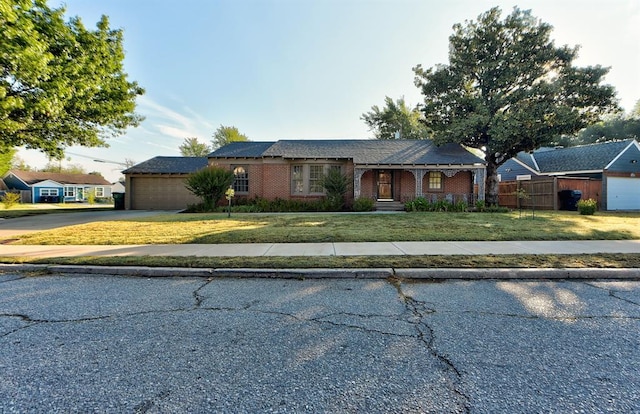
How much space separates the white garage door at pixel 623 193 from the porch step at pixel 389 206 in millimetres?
15707

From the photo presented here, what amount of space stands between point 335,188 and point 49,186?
5129cm

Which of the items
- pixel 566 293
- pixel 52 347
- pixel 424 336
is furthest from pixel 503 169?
pixel 52 347

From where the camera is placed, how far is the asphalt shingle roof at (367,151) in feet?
58.7

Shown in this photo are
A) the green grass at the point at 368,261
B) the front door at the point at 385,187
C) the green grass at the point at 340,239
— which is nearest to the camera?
the green grass at the point at 368,261

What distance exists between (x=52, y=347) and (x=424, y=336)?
11.8ft

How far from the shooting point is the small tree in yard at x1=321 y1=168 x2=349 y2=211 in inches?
658

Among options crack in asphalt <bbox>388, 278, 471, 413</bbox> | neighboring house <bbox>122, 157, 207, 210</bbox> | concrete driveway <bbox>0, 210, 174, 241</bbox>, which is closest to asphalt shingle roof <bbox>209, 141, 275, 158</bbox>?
neighboring house <bbox>122, 157, 207, 210</bbox>

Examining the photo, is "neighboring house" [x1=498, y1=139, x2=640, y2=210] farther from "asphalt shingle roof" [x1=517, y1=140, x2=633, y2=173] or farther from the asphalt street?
the asphalt street

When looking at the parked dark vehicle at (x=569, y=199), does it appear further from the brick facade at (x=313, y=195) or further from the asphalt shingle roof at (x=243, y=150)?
the asphalt shingle roof at (x=243, y=150)

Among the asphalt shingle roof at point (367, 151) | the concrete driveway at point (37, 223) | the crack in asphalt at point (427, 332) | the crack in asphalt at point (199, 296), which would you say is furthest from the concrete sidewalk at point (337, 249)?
the asphalt shingle roof at point (367, 151)

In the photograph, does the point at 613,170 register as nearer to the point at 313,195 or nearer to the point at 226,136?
the point at 313,195

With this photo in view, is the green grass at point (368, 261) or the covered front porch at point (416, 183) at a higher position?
the covered front porch at point (416, 183)

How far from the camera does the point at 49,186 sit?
4447cm

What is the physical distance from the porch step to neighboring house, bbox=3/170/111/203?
49.1m
